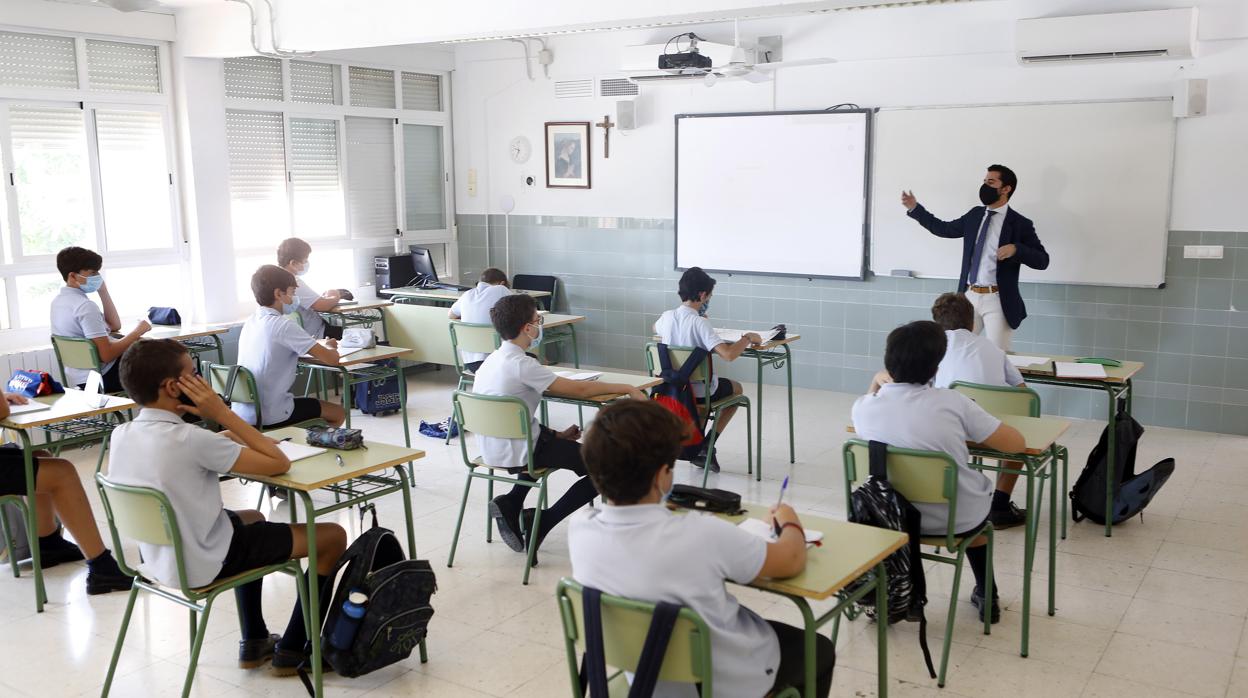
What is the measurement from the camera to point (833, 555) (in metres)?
2.67

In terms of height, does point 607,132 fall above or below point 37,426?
above

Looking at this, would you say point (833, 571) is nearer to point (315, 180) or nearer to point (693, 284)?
point (693, 284)

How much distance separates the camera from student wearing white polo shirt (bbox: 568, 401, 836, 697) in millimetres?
2242

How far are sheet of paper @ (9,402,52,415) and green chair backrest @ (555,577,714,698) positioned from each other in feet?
10.2

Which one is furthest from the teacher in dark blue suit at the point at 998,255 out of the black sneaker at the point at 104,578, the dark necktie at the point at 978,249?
the black sneaker at the point at 104,578

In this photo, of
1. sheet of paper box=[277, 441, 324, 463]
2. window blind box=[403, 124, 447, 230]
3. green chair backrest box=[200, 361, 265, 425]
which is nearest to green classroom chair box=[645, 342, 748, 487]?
green chair backrest box=[200, 361, 265, 425]

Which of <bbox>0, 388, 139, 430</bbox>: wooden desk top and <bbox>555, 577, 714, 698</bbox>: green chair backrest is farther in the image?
<bbox>0, 388, 139, 430</bbox>: wooden desk top

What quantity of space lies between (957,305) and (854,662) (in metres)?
1.66

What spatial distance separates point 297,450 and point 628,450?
6.22 feet

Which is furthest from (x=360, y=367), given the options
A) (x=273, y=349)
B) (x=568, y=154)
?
(x=568, y=154)

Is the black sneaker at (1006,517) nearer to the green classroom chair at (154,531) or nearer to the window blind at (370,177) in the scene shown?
the green classroom chair at (154,531)

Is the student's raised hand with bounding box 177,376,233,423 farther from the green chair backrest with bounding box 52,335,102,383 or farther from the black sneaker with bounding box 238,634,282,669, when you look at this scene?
the green chair backrest with bounding box 52,335,102,383

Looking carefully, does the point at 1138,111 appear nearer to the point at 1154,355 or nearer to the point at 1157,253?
the point at 1157,253

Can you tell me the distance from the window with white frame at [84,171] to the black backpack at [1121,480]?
644cm
